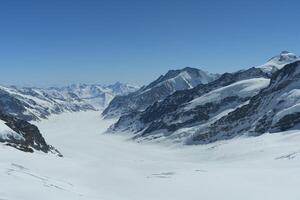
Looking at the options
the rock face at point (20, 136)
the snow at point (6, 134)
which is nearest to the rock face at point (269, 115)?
the rock face at point (20, 136)

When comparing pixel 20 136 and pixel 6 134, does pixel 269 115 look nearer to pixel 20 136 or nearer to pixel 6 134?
pixel 20 136

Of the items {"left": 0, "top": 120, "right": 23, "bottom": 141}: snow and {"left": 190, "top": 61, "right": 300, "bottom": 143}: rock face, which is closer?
{"left": 0, "top": 120, "right": 23, "bottom": 141}: snow

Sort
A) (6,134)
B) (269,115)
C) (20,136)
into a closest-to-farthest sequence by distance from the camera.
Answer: (6,134) → (20,136) → (269,115)

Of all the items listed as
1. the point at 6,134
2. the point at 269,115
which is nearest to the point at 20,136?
the point at 6,134

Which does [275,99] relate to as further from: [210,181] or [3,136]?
[210,181]

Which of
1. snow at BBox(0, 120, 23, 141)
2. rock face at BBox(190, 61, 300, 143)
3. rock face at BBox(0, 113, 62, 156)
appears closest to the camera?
snow at BBox(0, 120, 23, 141)

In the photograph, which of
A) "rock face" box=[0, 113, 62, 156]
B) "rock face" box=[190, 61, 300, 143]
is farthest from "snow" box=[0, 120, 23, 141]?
"rock face" box=[190, 61, 300, 143]

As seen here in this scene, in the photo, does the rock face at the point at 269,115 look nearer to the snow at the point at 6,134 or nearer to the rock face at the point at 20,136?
the rock face at the point at 20,136

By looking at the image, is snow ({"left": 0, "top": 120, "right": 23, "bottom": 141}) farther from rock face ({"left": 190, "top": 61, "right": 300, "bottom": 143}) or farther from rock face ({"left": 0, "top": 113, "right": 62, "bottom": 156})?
rock face ({"left": 190, "top": 61, "right": 300, "bottom": 143})

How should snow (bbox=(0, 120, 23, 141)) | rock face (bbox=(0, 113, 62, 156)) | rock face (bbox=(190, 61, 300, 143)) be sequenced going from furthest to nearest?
rock face (bbox=(190, 61, 300, 143))
rock face (bbox=(0, 113, 62, 156))
snow (bbox=(0, 120, 23, 141))
